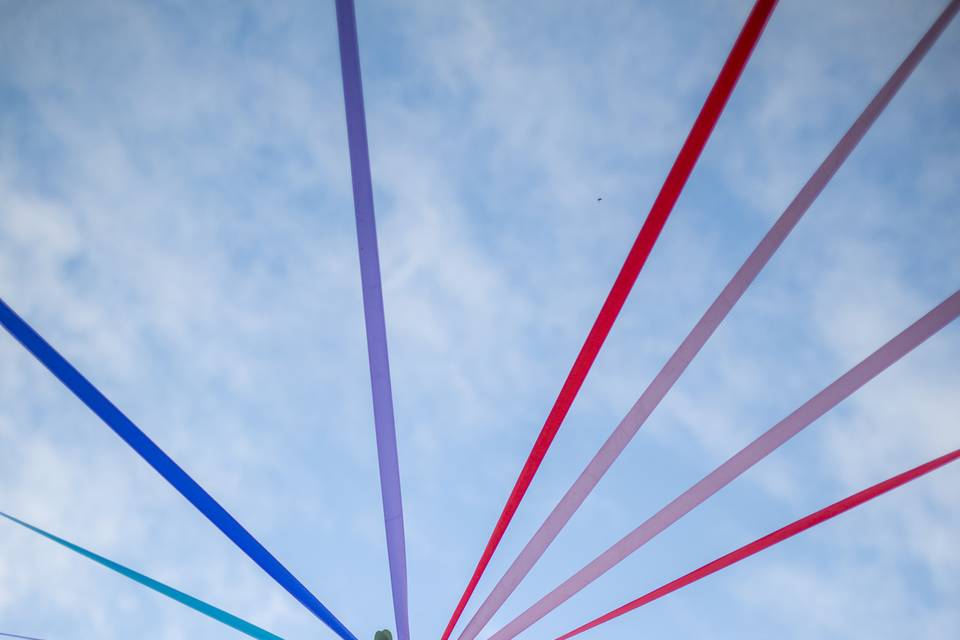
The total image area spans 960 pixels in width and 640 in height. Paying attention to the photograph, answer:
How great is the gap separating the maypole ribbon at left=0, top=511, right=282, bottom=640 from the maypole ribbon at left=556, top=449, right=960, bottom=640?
250cm

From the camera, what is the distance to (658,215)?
3416 mm

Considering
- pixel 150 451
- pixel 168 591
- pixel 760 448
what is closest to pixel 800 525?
pixel 760 448

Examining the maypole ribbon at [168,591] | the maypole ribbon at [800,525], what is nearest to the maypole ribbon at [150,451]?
the maypole ribbon at [168,591]

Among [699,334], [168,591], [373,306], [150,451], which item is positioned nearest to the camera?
[373,306]

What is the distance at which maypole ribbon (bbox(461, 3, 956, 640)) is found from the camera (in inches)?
141

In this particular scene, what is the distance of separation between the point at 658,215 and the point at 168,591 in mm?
4262

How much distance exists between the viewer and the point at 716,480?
436 centimetres

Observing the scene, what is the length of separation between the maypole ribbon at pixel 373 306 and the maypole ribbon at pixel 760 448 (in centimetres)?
95

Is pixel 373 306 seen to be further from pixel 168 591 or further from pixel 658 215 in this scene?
pixel 168 591

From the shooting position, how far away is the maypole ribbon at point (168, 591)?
483 cm

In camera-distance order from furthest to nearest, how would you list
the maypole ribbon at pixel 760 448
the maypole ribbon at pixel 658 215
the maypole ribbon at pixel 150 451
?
the maypole ribbon at pixel 150 451 < the maypole ribbon at pixel 760 448 < the maypole ribbon at pixel 658 215

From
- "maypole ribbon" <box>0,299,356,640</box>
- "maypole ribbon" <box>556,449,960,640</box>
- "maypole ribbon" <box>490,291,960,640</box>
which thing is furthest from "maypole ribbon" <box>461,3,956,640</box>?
"maypole ribbon" <box>0,299,356,640</box>

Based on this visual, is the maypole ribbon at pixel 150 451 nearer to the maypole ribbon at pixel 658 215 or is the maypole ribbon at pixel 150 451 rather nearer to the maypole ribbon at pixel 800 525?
the maypole ribbon at pixel 658 215

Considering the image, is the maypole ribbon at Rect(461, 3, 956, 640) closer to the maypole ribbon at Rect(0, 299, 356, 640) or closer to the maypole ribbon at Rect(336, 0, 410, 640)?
the maypole ribbon at Rect(336, 0, 410, 640)
